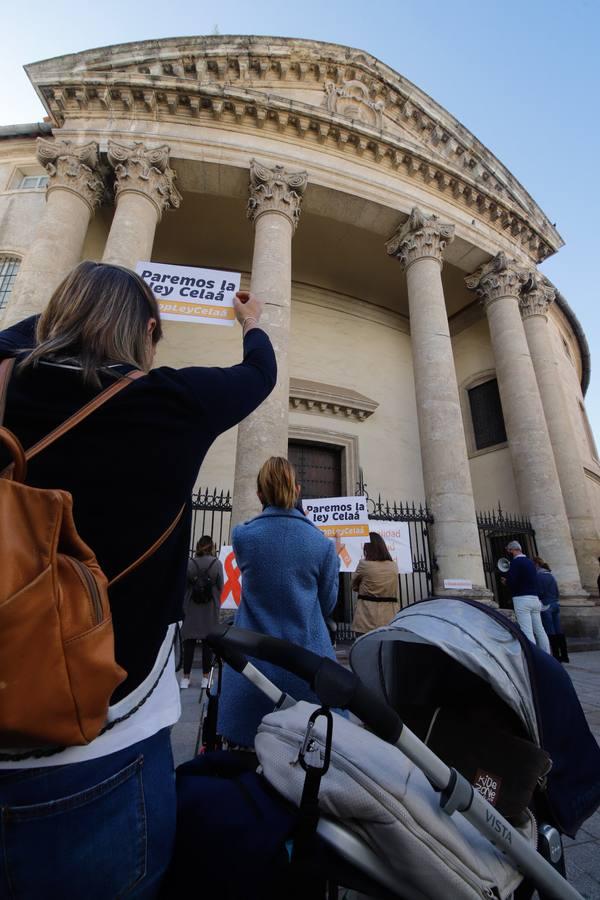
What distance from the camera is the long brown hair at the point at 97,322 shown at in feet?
3.44

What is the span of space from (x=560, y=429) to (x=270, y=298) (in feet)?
31.1

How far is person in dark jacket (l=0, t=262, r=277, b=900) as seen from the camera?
68 centimetres

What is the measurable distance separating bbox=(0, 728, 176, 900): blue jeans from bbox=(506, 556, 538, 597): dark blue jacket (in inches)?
294

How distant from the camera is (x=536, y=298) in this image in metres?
14.5

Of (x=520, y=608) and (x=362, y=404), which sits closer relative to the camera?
(x=520, y=608)

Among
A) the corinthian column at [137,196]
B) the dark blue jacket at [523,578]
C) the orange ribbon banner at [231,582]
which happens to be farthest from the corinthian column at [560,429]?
the corinthian column at [137,196]

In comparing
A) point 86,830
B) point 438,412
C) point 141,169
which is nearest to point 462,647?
point 86,830

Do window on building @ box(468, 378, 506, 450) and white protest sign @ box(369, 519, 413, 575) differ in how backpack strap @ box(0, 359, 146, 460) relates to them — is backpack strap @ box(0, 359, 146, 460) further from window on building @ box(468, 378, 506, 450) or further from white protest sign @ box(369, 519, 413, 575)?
window on building @ box(468, 378, 506, 450)

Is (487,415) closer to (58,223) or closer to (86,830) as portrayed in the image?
(58,223)

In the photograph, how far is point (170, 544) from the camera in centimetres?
99

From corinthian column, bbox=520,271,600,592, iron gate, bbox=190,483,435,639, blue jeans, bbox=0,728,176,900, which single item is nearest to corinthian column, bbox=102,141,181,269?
iron gate, bbox=190,483,435,639

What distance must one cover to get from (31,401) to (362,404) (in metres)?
13.7

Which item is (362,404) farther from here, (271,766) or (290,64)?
(271,766)

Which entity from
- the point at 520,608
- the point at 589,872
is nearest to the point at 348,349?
the point at 520,608
